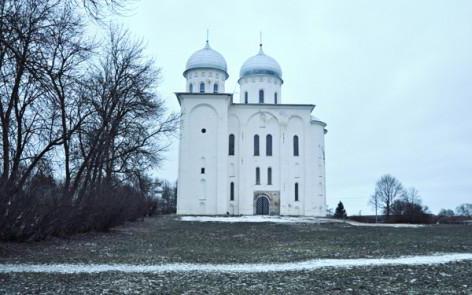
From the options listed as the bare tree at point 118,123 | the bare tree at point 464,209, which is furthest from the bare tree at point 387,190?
the bare tree at point 118,123

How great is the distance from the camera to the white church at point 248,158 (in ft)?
124

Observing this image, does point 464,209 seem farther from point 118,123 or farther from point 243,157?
point 118,123

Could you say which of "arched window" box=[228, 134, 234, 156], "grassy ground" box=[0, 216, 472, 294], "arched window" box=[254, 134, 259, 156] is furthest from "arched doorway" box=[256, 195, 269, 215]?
"grassy ground" box=[0, 216, 472, 294]

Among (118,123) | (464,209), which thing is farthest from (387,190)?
(118,123)

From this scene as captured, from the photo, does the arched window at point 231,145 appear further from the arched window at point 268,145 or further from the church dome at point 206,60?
the church dome at point 206,60

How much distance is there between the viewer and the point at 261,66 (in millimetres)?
43344

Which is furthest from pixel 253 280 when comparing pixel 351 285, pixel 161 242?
pixel 161 242

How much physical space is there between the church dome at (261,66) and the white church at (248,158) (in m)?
3.83

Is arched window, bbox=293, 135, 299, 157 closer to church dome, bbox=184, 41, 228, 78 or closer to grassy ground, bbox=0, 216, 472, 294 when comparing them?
church dome, bbox=184, 41, 228, 78

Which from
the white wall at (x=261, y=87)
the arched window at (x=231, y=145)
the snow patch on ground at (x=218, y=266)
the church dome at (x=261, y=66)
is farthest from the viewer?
the church dome at (x=261, y=66)

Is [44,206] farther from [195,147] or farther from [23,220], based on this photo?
[195,147]

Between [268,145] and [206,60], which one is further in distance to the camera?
[206,60]

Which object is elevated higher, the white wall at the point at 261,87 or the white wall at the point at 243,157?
the white wall at the point at 261,87

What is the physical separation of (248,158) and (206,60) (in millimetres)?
9962
